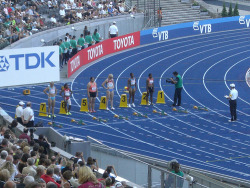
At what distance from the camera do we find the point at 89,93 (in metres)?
24.5

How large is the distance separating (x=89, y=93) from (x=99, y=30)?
1374cm

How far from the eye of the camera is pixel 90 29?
37.2 metres

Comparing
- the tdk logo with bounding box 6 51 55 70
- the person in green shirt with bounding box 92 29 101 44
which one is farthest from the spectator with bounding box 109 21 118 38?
the tdk logo with bounding box 6 51 55 70

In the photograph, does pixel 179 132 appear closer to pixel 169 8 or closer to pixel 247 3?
pixel 169 8

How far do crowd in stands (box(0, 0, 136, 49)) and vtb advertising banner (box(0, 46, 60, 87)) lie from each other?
618 centimetres

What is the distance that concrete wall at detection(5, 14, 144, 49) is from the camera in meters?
31.2

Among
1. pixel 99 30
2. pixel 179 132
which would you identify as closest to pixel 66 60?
pixel 99 30

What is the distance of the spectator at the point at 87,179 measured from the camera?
10.4 m

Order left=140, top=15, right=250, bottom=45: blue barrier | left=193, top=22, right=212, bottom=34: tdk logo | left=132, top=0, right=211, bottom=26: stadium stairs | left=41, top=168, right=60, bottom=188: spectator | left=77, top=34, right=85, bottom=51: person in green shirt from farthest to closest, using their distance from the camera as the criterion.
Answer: left=132, top=0, right=211, bottom=26: stadium stairs
left=193, top=22, right=212, bottom=34: tdk logo
left=140, top=15, right=250, bottom=45: blue barrier
left=77, top=34, right=85, bottom=51: person in green shirt
left=41, top=168, right=60, bottom=188: spectator

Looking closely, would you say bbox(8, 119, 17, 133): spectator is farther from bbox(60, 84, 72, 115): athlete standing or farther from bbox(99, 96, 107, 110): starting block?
bbox(99, 96, 107, 110): starting block

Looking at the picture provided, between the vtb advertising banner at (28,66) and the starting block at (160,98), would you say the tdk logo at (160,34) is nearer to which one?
the starting block at (160,98)

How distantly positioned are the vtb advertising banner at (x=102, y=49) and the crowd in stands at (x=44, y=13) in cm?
237

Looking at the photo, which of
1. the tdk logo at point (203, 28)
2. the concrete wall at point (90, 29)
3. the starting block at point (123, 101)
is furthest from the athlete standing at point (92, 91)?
the tdk logo at point (203, 28)

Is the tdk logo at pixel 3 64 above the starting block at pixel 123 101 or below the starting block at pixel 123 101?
above
